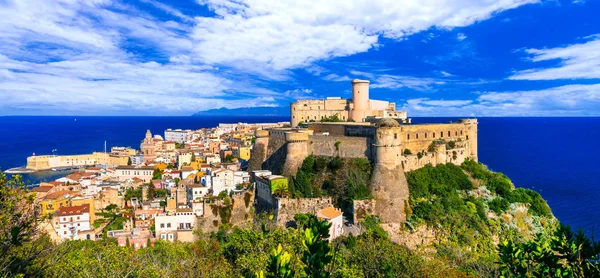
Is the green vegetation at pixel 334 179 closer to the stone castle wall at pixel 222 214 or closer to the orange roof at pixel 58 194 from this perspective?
the stone castle wall at pixel 222 214

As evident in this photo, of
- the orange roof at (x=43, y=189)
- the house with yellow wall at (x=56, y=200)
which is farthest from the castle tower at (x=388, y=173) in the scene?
the orange roof at (x=43, y=189)

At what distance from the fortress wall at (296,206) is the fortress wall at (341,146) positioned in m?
4.30

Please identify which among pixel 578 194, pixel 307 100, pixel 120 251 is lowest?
pixel 578 194

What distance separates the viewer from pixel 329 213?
2745 centimetres

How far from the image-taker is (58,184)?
50.7 meters

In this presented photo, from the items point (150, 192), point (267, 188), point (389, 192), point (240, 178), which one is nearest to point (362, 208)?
point (389, 192)

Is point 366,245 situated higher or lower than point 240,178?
lower

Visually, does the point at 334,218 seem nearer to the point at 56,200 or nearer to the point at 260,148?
the point at 260,148

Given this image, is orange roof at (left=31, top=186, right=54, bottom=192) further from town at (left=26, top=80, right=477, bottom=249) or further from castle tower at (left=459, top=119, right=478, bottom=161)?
castle tower at (left=459, top=119, right=478, bottom=161)

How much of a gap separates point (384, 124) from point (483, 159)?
2338 inches

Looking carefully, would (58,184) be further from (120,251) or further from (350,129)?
(120,251)

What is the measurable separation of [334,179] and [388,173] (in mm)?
4310

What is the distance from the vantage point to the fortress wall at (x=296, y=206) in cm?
3033

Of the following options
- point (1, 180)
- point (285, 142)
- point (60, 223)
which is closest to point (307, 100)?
point (285, 142)
